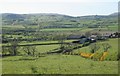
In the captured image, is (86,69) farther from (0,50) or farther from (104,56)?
(0,50)

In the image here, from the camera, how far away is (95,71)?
41875 millimetres

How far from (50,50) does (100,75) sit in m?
49.0

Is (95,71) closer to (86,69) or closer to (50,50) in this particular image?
(86,69)

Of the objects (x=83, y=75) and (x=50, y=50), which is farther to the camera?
(x=50, y=50)

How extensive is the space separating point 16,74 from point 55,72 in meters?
5.90

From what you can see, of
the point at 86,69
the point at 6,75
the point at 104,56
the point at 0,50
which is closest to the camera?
the point at 6,75

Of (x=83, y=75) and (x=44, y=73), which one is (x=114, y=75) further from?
(x=44, y=73)

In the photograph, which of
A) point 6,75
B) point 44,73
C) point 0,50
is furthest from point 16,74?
point 0,50

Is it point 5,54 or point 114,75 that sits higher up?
point 114,75

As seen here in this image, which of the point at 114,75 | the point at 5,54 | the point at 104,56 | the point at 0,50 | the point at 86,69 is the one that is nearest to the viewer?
the point at 114,75

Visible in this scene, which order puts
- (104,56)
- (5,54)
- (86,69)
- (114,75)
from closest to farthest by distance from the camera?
(114,75) → (86,69) → (104,56) → (5,54)

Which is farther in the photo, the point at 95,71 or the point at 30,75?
the point at 95,71

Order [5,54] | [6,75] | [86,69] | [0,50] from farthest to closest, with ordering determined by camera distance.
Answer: [0,50] → [5,54] → [86,69] → [6,75]

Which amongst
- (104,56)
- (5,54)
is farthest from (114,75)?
(5,54)
